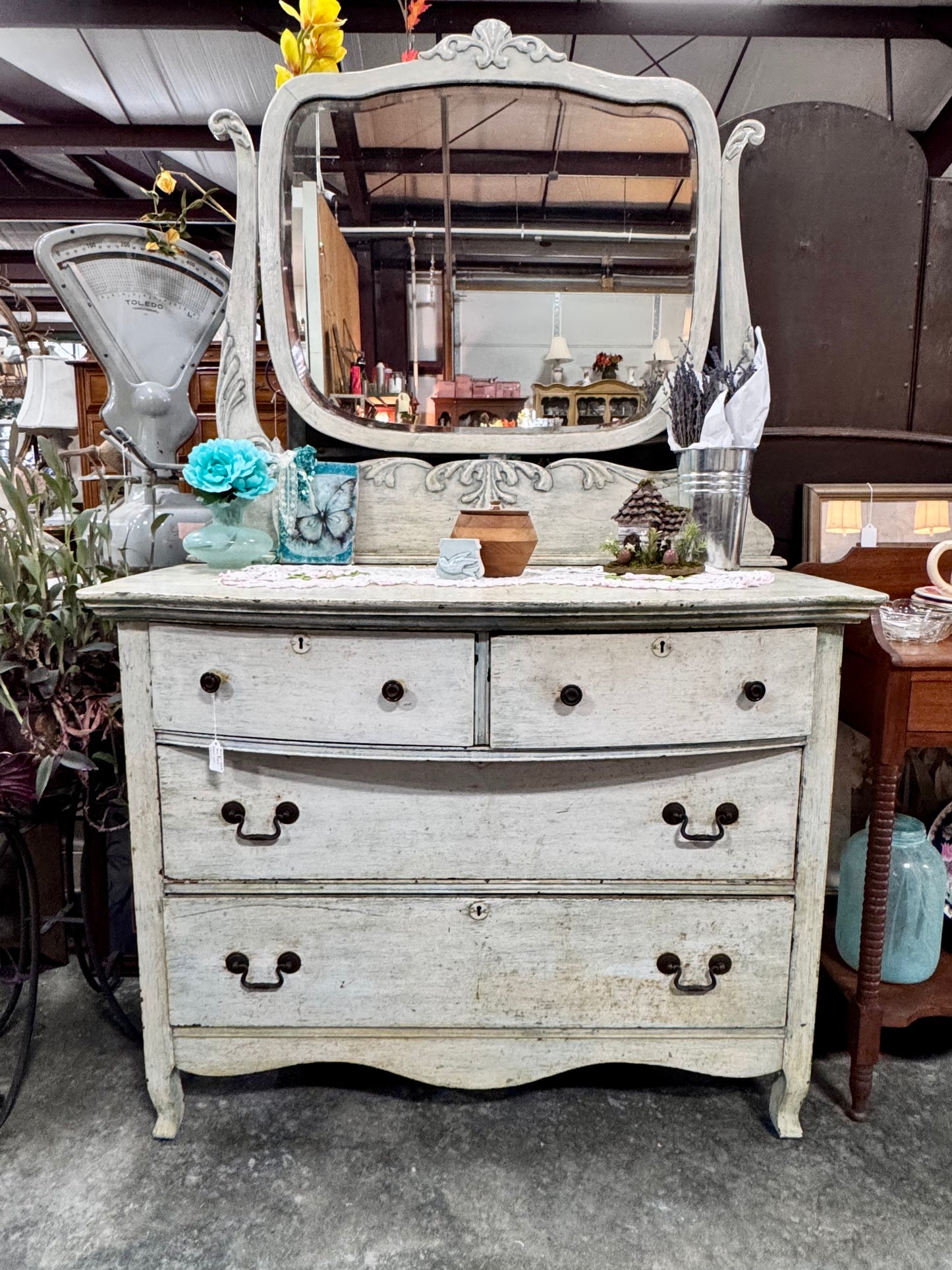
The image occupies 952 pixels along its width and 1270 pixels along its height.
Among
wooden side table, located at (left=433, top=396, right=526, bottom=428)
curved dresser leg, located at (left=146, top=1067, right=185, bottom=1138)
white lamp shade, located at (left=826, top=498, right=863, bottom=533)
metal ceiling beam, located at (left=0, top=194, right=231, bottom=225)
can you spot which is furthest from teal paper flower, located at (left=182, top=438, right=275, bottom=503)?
metal ceiling beam, located at (left=0, top=194, right=231, bottom=225)

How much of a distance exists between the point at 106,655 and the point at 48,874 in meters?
0.71

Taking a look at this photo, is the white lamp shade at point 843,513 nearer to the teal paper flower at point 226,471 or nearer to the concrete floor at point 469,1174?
the concrete floor at point 469,1174

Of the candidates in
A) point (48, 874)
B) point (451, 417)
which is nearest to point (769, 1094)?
point (451, 417)

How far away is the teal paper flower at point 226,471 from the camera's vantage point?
1408mm

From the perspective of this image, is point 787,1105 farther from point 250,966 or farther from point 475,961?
point 250,966

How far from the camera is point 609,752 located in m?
1.25

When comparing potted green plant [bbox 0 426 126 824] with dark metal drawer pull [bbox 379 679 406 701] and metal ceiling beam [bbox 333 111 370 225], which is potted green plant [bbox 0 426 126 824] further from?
metal ceiling beam [bbox 333 111 370 225]

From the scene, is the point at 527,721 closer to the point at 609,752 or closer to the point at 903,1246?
the point at 609,752

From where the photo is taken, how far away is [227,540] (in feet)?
4.86

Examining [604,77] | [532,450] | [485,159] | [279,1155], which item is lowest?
[279,1155]

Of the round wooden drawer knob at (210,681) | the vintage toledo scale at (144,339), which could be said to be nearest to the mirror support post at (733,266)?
the vintage toledo scale at (144,339)

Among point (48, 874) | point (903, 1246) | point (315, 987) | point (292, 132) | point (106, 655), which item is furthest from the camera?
point (48, 874)

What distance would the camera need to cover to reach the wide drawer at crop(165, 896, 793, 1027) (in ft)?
4.38

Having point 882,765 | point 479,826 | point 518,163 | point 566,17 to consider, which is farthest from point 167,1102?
point 566,17
